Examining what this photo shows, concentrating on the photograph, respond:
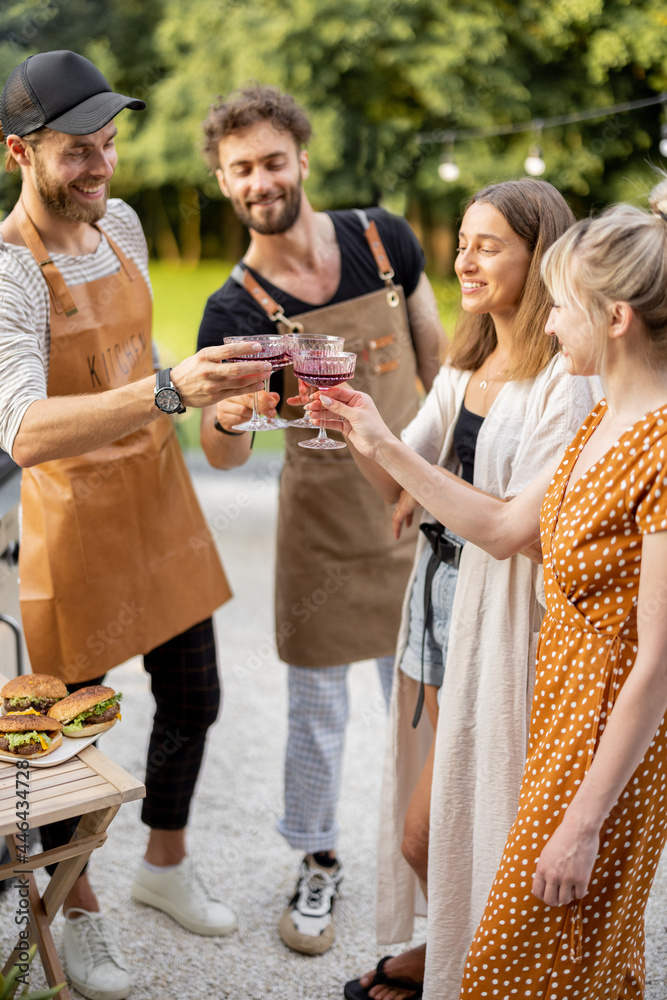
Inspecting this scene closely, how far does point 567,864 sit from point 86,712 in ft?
3.11

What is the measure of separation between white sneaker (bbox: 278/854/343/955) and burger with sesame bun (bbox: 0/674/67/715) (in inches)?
44.5

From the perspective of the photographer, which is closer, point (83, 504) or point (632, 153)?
point (83, 504)

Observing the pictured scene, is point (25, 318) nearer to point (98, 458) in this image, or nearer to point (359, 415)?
point (98, 458)

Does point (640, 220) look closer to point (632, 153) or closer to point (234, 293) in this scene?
point (234, 293)

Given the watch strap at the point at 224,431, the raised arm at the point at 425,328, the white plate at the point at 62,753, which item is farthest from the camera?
the raised arm at the point at 425,328

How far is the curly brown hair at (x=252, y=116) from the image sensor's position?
2.60m

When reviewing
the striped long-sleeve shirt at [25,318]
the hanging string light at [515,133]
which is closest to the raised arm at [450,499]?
the striped long-sleeve shirt at [25,318]

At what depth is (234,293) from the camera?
8.63 ft

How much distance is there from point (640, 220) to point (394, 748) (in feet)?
4.33

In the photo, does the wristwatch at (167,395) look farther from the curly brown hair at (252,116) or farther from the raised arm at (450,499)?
the curly brown hair at (252,116)

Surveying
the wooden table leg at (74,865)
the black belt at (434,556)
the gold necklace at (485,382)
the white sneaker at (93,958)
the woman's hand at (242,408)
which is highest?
the gold necklace at (485,382)

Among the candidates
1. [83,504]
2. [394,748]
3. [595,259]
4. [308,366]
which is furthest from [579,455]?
→ [83,504]

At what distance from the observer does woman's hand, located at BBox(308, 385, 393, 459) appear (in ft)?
5.80

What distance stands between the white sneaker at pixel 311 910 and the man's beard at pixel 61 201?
6.15 ft
